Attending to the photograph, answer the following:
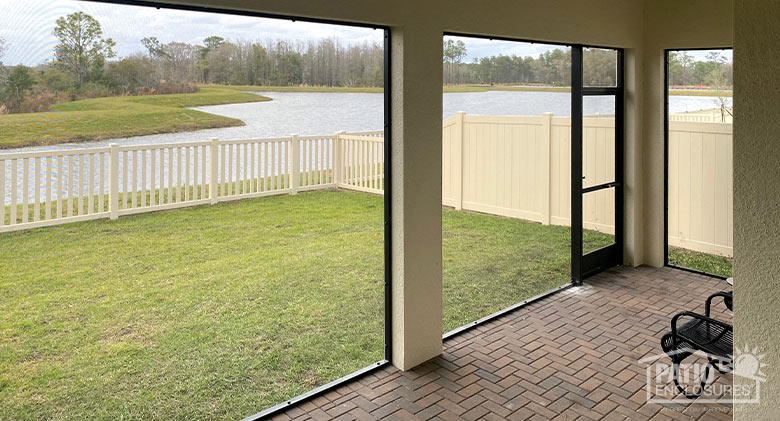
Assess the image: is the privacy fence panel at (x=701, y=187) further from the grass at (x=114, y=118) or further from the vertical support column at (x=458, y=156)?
the grass at (x=114, y=118)

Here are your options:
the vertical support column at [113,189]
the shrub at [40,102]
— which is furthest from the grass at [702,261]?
the shrub at [40,102]

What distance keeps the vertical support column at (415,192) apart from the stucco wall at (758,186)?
1.89 metres

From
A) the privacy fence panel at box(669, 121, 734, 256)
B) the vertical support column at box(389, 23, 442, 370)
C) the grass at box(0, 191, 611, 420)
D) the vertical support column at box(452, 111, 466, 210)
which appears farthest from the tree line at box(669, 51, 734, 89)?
the vertical support column at box(389, 23, 442, 370)

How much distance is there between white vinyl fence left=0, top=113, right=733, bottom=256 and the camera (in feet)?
13.6

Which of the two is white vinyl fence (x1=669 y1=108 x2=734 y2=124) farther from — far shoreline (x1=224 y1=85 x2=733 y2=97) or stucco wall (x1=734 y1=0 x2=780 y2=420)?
stucco wall (x1=734 y1=0 x2=780 y2=420)

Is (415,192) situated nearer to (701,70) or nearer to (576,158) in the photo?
(576,158)

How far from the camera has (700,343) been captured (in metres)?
3.41

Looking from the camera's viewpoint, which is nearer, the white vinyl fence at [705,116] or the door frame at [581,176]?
the door frame at [581,176]

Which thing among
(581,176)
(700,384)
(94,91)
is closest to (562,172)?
(581,176)

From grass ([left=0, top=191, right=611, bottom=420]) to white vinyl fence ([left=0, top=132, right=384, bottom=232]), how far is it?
195mm

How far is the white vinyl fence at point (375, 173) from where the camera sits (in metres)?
4.14

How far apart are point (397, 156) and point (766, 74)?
2.08 metres

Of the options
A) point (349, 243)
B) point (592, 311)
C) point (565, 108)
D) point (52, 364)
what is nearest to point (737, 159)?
point (592, 311)

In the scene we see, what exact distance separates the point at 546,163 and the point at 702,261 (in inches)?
87.9
